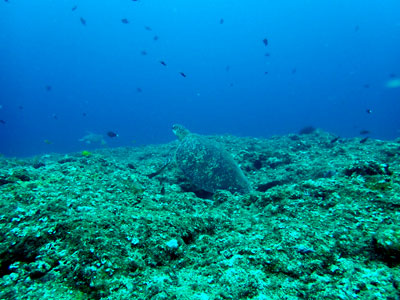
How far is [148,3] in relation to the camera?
359ft

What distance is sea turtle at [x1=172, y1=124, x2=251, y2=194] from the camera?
15.3 ft

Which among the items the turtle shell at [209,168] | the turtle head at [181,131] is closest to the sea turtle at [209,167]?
the turtle shell at [209,168]

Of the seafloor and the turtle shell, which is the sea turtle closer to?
the turtle shell

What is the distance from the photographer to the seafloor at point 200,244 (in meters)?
1.43

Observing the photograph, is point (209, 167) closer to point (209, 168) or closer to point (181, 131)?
point (209, 168)

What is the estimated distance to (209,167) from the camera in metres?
5.00

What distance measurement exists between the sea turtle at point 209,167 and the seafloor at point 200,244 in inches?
65.3

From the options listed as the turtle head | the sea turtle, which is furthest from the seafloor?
the turtle head

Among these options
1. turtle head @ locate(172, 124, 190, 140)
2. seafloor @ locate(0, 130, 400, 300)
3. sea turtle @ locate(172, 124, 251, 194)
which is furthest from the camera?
turtle head @ locate(172, 124, 190, 140)

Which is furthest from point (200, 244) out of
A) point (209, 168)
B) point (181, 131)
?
point (181, 131)

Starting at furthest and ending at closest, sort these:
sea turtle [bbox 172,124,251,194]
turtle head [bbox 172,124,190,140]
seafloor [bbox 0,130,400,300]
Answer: turtle head [bbox 172,124,190,140] < sea turtle [bbox 172,124,251,194] < seafloor [bbox 0,130,400,300]

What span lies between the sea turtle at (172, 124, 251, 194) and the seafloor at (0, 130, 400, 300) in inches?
65.3

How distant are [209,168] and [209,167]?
0.03 meters

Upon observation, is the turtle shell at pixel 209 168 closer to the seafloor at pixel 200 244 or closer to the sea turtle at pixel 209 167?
the sea turtle at pixel 209 167
